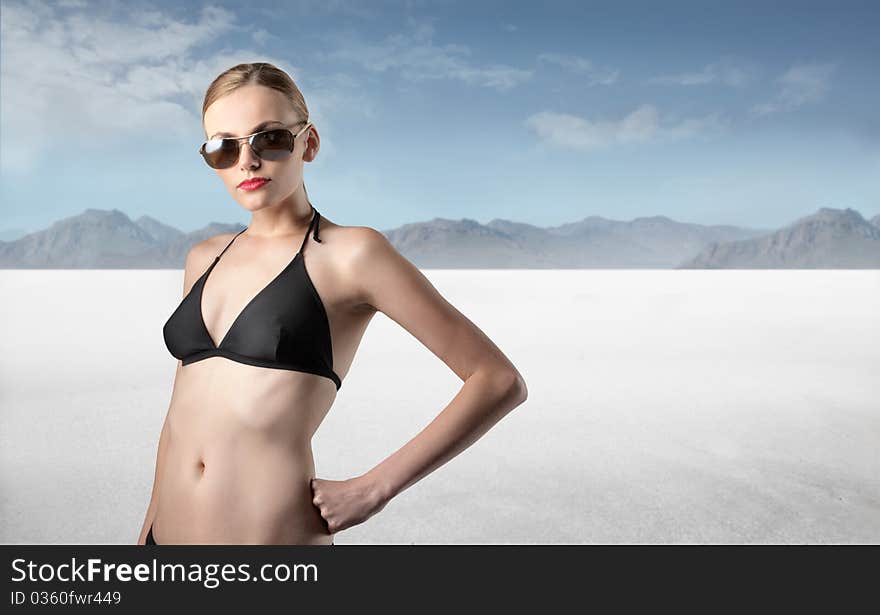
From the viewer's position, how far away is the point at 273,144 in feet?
6.80

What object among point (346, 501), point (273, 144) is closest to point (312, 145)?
point (273, 144)

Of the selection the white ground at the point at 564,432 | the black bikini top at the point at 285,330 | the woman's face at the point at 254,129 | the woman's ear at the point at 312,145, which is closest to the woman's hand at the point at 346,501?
the black bikini top at the point at 285,330

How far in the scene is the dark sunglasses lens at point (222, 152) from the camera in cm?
207

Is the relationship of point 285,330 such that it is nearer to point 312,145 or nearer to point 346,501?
point 346,501

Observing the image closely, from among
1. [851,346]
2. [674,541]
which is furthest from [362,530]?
[851,346]

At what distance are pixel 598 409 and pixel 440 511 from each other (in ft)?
12.5

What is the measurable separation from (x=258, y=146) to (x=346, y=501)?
89 centimetres

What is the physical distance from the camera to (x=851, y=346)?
14.0 metres

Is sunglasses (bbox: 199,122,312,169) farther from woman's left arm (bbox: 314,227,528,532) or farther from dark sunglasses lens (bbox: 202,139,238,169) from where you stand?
woman's left arm (bbox: 314,227,528,532)

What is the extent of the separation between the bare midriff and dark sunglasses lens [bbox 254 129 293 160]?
20.4 inches

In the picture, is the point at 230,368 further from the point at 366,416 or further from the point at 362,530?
the point at 366,416

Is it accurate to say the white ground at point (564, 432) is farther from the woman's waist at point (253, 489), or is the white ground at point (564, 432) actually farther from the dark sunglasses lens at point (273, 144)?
the dark sunglasses lens at point (273, 144)

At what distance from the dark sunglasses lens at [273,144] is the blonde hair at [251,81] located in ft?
0.34
